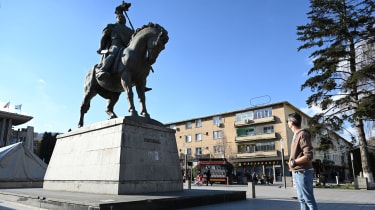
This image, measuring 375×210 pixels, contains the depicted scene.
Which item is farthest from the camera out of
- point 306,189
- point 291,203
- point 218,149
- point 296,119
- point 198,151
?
point 198,151

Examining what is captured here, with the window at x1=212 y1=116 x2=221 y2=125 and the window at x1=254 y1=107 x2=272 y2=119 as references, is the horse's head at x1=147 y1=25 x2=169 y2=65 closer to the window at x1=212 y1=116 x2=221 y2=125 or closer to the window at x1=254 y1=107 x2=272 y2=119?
the window at x1=254 y1=107 x2=272 y2=119

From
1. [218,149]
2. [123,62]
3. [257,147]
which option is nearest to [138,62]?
[123,62]

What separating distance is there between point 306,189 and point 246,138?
4705 cm

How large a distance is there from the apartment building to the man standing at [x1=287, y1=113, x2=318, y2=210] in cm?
3930

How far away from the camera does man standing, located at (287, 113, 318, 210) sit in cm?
407

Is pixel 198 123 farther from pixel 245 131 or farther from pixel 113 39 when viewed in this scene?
pixel 113 39

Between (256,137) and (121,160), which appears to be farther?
(256,137)

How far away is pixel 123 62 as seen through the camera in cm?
962

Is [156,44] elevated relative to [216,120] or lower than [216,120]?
lower

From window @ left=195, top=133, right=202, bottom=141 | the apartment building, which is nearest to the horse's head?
the apartment building

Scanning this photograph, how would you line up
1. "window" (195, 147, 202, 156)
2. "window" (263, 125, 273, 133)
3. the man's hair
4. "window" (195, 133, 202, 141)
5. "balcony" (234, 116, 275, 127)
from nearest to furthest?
the man's hair
"balcony" (234, 116, 275, 127)
"window" (263, 125, 273, 133)
"window" (195, 147, 202, 156)
"window" (195, 133, 202, 141)

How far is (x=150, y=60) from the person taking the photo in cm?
934

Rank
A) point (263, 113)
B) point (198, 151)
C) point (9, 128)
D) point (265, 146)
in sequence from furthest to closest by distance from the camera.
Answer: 1. point (9, 128)
2. point (198, 151)
3. point (263, 113)
4. point (265, 146)

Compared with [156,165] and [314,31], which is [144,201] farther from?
[314,31]
